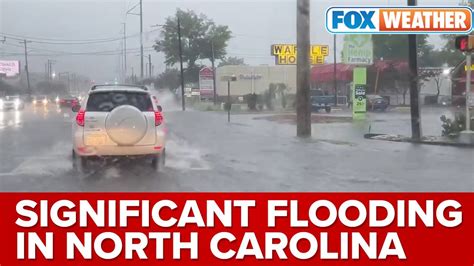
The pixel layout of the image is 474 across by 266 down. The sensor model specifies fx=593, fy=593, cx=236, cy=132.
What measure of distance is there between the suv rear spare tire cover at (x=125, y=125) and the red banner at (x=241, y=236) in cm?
362

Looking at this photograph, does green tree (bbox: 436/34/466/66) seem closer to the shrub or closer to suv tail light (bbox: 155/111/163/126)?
the shrub

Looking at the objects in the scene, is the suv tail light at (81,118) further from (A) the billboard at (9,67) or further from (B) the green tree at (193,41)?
(A) the billboard at (9,67)

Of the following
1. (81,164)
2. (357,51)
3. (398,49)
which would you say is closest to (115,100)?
(81,164)

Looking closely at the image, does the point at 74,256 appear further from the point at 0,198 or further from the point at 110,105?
the point at 110,105

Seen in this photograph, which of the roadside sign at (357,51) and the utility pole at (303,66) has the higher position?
the roadside sign at (357,51)

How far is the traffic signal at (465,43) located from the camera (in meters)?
15.6

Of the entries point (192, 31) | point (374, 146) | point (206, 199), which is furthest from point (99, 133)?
point (192, 31)

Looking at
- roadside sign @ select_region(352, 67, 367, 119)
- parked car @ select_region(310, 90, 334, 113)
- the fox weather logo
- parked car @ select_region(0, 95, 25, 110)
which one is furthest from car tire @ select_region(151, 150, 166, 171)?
parked car @ select_region(0, 95, 25, 110)

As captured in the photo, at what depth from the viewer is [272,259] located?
4.66 meters

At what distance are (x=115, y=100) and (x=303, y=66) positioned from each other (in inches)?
377

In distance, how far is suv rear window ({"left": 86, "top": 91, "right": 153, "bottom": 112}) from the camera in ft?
34.5

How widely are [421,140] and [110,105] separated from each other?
33.0 feet

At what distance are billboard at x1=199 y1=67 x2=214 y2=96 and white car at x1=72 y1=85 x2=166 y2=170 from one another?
41.8 meters

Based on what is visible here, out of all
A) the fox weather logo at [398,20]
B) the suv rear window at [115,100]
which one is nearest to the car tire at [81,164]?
the suv rear window at [115,100]
